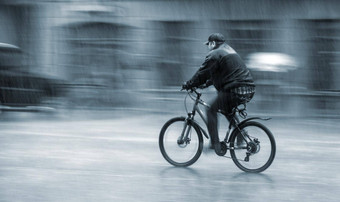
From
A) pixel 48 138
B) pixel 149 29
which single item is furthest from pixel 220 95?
pixel 149 29

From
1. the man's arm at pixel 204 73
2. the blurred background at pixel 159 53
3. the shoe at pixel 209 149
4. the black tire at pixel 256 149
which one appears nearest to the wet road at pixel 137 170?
the black tire at pixel 256 149

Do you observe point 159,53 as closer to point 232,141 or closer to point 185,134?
point 185,134

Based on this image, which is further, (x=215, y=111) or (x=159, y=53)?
(x=159, y=53)

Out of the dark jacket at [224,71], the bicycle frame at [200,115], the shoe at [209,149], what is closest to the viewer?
the dark jacket at [224,71]

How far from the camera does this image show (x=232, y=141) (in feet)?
21.0

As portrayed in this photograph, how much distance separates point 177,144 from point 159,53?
27.3 feet

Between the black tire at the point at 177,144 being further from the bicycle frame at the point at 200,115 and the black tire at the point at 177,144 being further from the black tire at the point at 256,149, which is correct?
the black tire at the point at 256,149

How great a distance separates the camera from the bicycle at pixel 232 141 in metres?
6.23

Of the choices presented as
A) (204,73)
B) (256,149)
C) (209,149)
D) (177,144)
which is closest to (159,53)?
(177,144)

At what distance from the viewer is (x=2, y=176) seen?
6039mm

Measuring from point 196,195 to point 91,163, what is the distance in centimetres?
208

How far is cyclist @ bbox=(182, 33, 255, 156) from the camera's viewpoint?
615 cm

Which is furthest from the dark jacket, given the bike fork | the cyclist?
the bike fork

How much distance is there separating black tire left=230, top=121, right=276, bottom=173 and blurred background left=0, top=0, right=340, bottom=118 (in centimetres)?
612
